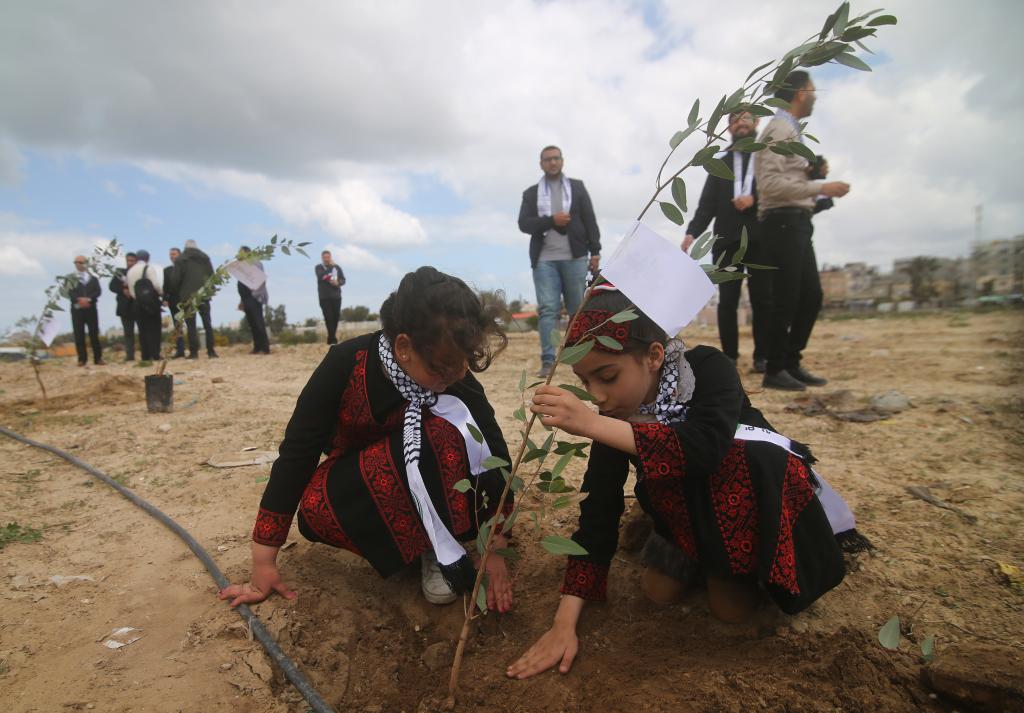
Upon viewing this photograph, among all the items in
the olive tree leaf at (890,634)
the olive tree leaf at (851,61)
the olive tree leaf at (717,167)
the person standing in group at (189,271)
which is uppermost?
the person standing in group at (189,271)

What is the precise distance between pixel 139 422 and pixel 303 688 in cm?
342

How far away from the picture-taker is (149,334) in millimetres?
8250

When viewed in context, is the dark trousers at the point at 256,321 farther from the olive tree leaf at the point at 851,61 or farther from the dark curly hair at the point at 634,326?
the olive tree leaf at the point at 851,61

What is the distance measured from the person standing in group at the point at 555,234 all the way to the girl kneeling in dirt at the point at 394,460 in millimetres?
3070

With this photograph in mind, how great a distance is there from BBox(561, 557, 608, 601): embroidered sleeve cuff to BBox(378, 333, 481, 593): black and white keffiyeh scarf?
0.31 meters

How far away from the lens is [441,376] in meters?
1.73

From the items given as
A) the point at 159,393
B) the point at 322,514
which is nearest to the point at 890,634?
the point at 322,514

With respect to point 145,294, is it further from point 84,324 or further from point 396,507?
point 396,507

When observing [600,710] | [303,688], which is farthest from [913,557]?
[303,688]

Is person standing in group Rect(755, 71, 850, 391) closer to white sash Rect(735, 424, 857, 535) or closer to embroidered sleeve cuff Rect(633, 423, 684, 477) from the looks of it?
white sash Rect(735, 424, 857, 535)

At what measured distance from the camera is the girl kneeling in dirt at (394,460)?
169 centimetres

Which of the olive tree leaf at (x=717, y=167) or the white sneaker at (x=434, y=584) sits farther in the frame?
the white sneaker at (x=434, y=584)

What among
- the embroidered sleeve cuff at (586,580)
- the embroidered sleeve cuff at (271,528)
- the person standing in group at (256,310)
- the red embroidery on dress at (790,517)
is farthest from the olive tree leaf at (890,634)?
the person standing in group at (256,310)

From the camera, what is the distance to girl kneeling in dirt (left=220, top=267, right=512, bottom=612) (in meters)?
1.69
